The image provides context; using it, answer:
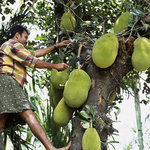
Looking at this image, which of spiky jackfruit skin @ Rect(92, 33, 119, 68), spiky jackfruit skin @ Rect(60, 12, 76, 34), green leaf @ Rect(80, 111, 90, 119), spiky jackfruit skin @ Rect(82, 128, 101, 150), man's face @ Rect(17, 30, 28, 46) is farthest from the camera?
spiky jackfruit skin @ Rect(60, 12, 76, 34)

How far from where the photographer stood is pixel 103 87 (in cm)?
173

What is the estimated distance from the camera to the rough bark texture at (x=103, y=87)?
1.61 m

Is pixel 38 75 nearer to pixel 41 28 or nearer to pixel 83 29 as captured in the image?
pixel 41 28

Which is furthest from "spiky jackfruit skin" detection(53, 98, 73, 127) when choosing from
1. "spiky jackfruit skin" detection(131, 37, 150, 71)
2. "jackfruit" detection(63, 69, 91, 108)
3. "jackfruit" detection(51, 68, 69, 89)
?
"spiky jackfruit skin" detection(131, 37, 150, 71)

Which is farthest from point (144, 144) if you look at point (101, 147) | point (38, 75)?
point (101, 147)

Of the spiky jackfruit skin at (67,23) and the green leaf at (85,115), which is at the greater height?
the spiky jackfruit skin at (67,23)

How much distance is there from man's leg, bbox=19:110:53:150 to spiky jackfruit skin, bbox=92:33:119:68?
1.81 ft

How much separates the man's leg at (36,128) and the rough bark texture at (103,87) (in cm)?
18

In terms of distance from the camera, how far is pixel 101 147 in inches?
61.9

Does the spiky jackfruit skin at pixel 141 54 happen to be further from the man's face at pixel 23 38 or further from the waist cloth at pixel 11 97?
the man's face at pixel 23 38

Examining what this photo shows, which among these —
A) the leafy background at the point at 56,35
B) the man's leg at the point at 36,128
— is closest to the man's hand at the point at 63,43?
the leafy background at the point at 56,35

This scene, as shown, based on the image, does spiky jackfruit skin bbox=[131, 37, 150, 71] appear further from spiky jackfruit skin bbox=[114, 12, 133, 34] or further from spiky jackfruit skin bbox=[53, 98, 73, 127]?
spiky jackfruit skin bbox=[53, 98, 73, 127]

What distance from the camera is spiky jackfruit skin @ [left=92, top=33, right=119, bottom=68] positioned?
1.69 metres

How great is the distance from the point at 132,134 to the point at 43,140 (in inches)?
278
